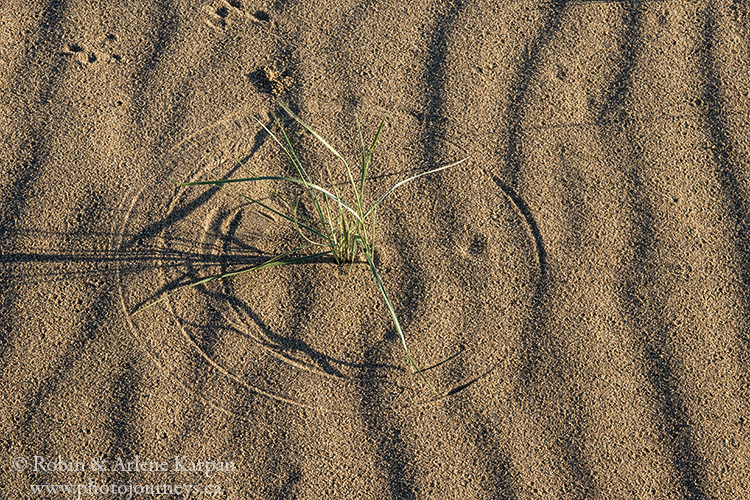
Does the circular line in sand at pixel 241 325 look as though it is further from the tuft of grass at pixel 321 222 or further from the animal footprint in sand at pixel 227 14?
the animal footprint in sand at pixel 227 14

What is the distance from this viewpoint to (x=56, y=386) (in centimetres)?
206

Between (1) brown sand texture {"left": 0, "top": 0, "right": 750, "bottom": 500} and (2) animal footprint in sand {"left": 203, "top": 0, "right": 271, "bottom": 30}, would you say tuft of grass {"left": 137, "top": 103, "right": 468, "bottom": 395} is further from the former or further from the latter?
(2) animal footprint in sand {"left": 203, "top": 0, "right": 271, "bottom": 30}

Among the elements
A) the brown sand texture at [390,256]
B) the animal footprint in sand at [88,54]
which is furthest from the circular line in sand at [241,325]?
the animal footprint in sand at [88,54]

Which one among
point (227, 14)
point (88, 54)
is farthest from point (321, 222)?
point (88, 54)

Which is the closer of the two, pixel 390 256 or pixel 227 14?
pixel 390 256

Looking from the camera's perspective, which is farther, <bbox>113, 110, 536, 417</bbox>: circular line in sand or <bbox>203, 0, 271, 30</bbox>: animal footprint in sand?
<bbox>203, 0, 271, 30</bbox>: animal footprint in sand

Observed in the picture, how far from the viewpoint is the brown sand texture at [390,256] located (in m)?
2.01

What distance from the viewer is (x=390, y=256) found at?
2.23m

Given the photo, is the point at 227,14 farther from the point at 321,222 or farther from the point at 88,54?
the point at 321,222

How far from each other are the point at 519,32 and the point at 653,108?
0.53 meters

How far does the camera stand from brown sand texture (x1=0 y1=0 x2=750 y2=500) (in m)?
2.01

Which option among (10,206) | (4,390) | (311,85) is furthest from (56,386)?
(311,85)

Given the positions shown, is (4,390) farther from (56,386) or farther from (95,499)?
(95,499)

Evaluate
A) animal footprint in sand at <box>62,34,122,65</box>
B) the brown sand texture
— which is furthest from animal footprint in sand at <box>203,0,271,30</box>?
animal footprint in sand at <box>62,34,122,65</box>
